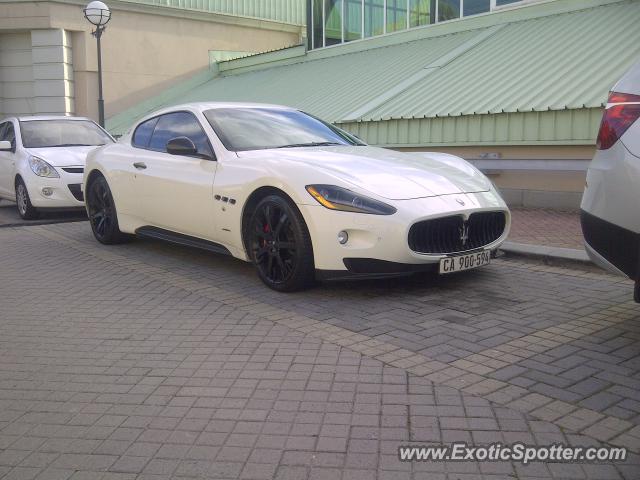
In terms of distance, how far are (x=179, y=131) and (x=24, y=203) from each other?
16.3 ft

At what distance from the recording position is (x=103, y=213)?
7824 millimetres

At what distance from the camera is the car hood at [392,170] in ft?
16.7

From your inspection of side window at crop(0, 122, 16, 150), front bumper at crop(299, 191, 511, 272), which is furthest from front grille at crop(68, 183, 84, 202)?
front bumper at crop(299, 191, 511, 272)

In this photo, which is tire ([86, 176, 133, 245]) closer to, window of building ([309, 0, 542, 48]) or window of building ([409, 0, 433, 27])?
window of building ([309, 0, 542, 48])

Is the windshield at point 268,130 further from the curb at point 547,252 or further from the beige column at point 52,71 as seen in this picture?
the beige column at point 52,71

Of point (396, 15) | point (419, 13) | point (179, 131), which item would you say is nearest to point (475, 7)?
point (419, 13)

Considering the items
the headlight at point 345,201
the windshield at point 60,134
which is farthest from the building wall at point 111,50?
the headlight at point 345,201

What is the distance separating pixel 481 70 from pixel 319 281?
24.5 ft

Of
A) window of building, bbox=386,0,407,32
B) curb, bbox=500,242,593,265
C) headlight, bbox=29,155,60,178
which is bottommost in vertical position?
curb, bbox=500,242,593,265

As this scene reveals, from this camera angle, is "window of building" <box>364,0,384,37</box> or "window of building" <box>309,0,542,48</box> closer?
"window of building" <box>309,0,542,48</box>

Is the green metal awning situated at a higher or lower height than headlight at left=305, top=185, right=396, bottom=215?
higher

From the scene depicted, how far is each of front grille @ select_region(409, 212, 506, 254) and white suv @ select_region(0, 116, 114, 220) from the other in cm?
668

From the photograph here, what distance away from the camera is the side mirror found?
5.96 m

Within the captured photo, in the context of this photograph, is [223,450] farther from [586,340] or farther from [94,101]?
[94,101]
